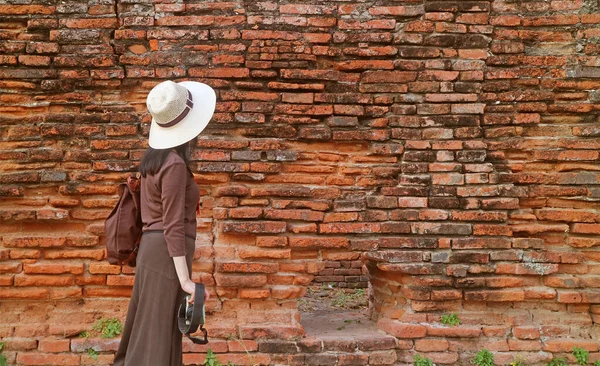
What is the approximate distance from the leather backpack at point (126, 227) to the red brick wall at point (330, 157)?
2.71ft

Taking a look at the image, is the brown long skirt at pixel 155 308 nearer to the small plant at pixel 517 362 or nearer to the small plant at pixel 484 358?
the small plant at pixel 484 358

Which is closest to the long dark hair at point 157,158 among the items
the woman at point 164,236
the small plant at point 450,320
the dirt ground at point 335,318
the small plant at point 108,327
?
the woman at point 164,236

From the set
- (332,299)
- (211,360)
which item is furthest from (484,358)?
(332,299)

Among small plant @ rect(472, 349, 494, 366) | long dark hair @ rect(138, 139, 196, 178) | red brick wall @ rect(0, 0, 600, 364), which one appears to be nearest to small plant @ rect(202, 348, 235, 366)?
red brick wall @ rect(0, 0, 600, 364)

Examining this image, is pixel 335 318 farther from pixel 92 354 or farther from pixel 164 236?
pixel 164 236

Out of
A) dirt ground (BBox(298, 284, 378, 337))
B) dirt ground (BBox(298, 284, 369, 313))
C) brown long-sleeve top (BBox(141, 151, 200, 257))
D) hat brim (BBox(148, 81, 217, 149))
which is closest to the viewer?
brown long-sleeve top (BBox(141, 151, 200, 257))

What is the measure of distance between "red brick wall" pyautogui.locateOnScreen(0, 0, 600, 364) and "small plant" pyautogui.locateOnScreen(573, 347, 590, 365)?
0.21 ft

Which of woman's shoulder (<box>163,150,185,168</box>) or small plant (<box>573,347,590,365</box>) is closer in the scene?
woman's shoulder (<box>163,150,185,168</box>)

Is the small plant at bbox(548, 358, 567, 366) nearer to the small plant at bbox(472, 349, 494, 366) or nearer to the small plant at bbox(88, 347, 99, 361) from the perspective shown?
the small plant at bbox(472, 349, 494, 366)

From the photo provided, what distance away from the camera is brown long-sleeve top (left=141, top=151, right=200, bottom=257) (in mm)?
2617

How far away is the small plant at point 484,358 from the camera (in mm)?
3663

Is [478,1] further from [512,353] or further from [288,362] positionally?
[288,362]

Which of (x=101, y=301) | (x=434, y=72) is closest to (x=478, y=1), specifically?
(x=434, y=72)

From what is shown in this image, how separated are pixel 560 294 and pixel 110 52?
3.72m
